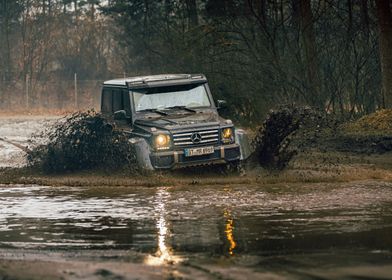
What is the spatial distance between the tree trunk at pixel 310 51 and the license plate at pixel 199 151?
11.1 metres

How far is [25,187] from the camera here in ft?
53.4

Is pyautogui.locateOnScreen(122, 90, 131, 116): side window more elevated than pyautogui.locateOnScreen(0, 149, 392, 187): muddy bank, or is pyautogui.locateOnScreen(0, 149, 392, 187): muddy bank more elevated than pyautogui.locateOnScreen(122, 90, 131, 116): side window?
pyautogui.locateOnScreen(122, 90, 131, 116): side window

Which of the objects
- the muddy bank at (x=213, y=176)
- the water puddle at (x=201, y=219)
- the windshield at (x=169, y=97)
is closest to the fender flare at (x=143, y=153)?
the muddy bank at (x=213, y=176)

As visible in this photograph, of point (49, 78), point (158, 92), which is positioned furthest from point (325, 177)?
point (49, 78)

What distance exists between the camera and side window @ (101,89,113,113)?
18578 mm

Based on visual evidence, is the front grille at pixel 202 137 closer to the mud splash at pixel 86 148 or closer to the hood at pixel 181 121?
the hood at pixel 181 121

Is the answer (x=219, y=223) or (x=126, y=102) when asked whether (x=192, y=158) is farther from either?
(x=219, y=223)

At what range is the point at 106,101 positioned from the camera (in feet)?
61.9

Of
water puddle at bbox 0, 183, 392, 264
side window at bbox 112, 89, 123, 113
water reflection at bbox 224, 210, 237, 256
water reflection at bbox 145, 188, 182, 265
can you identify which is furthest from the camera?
side window at bbox 112, 89, 123, 113

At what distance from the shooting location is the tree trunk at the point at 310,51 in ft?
89.5

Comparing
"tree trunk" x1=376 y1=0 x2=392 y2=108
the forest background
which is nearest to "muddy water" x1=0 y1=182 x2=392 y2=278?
"tree trunk" x1=376 y1=0 x2=392 y2=108

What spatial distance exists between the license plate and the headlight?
0.32 metres

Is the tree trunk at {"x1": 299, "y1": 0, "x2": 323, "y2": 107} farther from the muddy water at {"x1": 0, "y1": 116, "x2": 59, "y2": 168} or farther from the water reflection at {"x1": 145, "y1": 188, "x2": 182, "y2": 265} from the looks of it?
the water reflection at {"x1": 145, "y1": 188, "x2": 182, "y2": 265}

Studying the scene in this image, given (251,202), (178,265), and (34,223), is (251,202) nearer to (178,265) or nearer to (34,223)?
(34,223)
